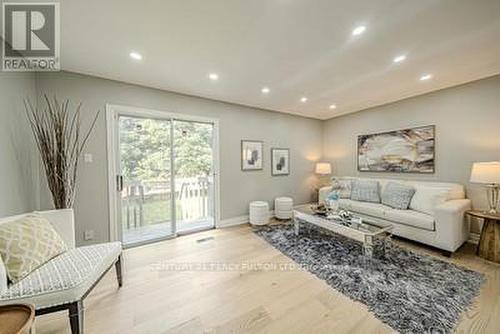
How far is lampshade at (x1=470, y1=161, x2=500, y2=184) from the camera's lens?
2.44m

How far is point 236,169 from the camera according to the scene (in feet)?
13.6

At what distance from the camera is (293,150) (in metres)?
5.02

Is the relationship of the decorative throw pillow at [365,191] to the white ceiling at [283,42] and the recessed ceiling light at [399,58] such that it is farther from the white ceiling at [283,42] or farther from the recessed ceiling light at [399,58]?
the recessed ceiling light at [399,58]

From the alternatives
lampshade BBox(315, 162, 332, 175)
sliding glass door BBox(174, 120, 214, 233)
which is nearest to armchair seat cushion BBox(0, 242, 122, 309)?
sliding glass door BBox(174, 120, 214, 233)

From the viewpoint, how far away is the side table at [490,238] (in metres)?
2.45

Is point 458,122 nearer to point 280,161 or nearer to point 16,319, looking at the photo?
point 280,161

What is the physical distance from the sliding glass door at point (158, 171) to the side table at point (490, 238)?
397 centimetres

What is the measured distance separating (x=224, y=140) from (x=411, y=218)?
10.8 ft

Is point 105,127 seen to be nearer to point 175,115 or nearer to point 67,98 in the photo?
point 67,98

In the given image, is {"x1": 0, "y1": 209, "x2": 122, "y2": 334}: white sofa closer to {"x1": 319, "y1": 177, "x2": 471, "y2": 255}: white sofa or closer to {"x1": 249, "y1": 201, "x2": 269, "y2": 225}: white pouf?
{"x1": 249, "y1": 201, "x2": 269, "y2": 225}: white pouf

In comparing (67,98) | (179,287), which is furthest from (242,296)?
(67,98)

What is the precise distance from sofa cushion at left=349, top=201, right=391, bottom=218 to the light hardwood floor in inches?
37.9

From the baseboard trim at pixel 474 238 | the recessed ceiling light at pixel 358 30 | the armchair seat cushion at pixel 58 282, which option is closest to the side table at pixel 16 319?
the armchair seat cushion at pixel 58 282

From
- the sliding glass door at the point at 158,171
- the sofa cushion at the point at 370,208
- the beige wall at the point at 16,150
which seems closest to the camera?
the beige wall at the point at 16,150
